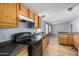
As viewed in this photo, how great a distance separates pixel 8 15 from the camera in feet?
7.01

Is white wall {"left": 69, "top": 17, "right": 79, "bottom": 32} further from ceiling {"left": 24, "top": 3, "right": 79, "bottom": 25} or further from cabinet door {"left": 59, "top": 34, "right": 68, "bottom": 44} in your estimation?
ceiling {"left": 24, "top": 3, "right": 79, "bottom": 25}

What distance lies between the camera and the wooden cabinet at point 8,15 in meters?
1.96

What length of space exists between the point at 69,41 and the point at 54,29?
437cm

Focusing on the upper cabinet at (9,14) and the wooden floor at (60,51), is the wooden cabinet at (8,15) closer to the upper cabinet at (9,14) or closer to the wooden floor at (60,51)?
the upper cabinet at (9,14)

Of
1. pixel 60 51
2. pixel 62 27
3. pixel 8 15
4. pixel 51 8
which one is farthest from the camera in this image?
pixel 62 27

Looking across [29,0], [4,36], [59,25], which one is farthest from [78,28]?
[29,0]

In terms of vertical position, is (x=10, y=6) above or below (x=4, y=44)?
above

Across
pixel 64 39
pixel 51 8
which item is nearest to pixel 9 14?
pixel 51 8

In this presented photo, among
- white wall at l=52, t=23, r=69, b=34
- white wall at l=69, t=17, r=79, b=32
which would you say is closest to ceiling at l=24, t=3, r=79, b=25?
white wall at l=69, t=17, r=79, b=32

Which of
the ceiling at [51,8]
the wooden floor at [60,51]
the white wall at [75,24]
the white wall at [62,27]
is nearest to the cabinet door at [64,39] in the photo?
the wooden floor at [60,51]

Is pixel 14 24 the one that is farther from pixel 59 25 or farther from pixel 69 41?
pixel 59 25

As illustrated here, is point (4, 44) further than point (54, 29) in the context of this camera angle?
No

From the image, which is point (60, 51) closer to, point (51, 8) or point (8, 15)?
point (51, 8)

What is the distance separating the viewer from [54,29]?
34.9 feet
